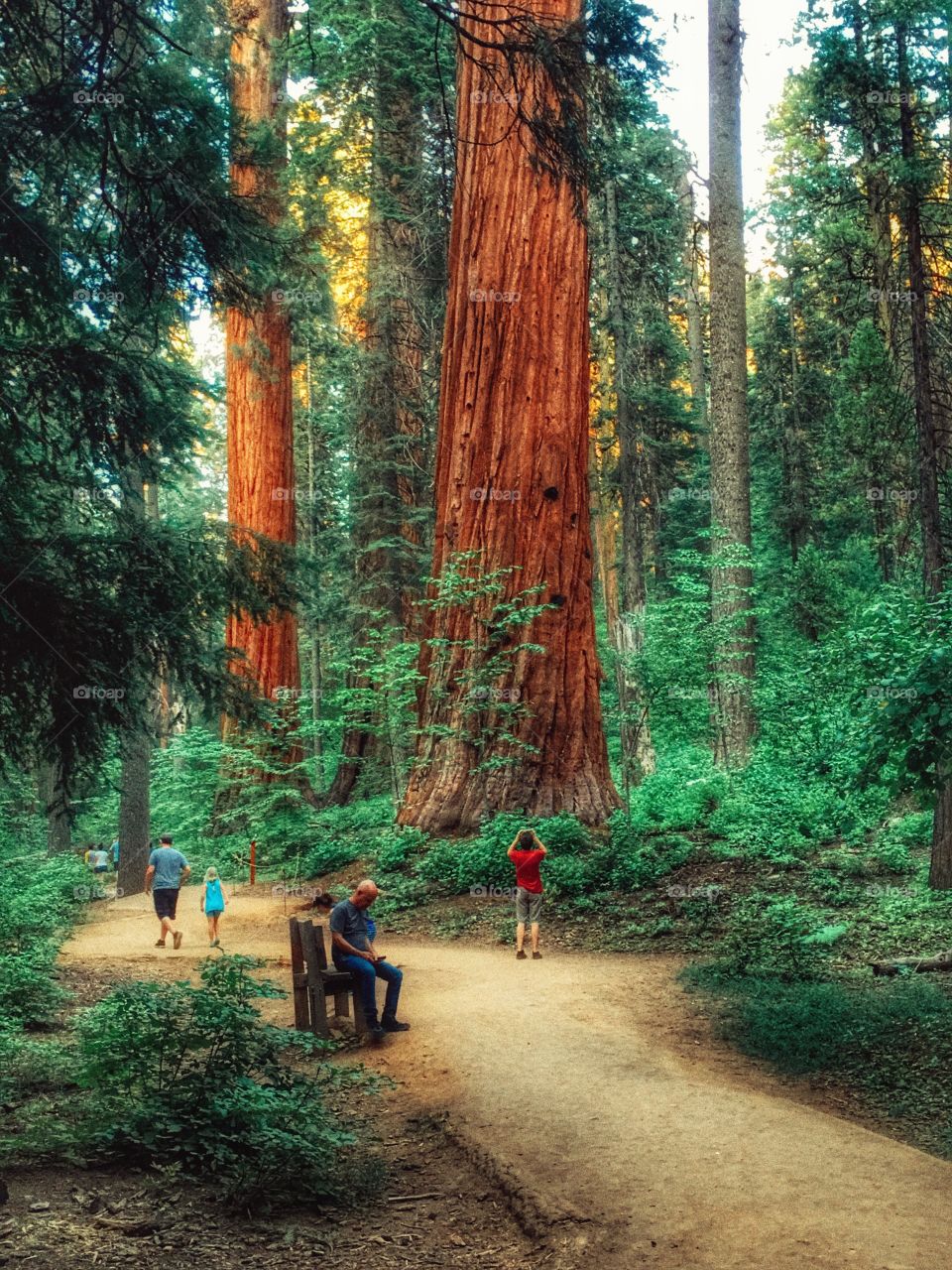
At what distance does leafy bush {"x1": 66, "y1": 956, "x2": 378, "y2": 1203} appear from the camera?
5.90 metres

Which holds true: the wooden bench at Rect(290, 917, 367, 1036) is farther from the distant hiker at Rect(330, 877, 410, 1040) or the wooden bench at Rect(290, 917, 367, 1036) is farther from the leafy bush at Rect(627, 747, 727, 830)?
the leafy bush at Rect(627, 747, 727, 830)

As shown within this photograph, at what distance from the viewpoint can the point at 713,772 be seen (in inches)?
708

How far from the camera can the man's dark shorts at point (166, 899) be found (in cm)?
1523

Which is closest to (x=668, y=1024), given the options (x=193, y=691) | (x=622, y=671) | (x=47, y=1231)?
(x=193, y=691)

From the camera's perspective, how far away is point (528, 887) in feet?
38.8

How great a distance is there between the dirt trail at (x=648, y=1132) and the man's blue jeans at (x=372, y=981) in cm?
29

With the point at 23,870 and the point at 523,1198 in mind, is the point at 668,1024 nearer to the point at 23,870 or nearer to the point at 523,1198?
→ the point at 523,1198
